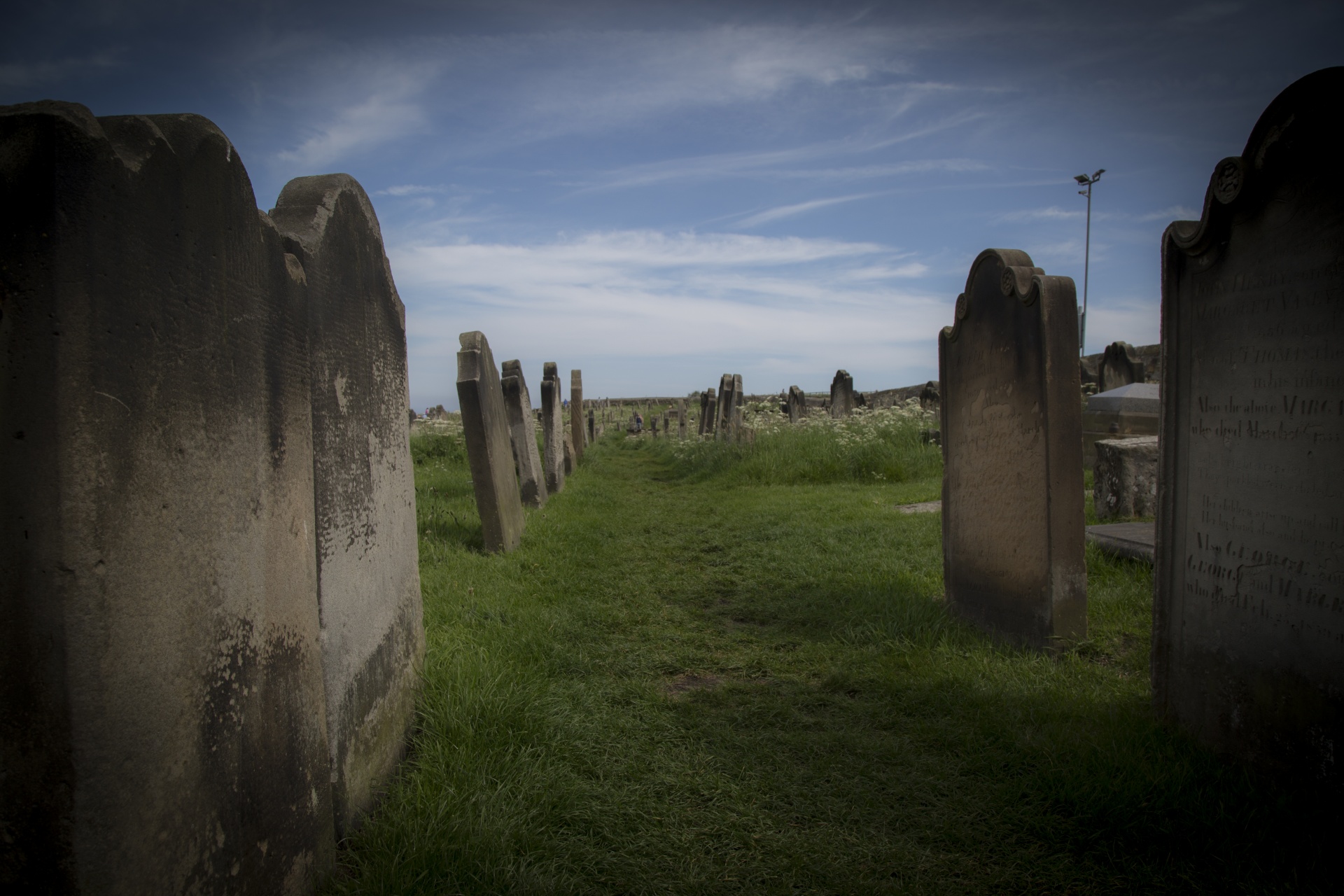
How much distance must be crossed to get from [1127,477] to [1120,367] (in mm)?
8325

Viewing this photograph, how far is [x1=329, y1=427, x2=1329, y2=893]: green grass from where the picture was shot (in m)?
2.16

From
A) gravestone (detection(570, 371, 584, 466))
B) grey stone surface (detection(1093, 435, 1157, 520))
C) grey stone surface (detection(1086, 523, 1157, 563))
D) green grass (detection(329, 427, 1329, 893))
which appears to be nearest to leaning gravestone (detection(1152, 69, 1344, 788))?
green grass (detection(329, 427, 1329, 893))

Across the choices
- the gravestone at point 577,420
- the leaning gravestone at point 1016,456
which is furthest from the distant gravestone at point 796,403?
the leaning gravestone at point 1016,456

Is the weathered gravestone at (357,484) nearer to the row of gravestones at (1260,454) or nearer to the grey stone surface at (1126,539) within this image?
the row of gravestones at (1260,454)

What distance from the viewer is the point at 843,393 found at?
17516 mm

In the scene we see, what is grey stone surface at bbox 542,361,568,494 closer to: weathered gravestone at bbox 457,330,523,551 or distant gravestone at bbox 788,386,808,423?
weathered gravestone at bbox 457,330,523,551

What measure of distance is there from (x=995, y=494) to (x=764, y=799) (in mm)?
2288

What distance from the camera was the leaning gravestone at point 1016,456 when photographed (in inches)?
143

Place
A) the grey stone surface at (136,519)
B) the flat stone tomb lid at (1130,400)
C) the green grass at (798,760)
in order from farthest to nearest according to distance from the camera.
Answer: the flat stone tomb lid at (1130,400), the green grass at (798,760), the grey stone surface at (136,519)

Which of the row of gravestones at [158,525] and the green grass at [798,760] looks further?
the green grass at [798,760]

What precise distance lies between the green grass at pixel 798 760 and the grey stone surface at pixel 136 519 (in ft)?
2.30

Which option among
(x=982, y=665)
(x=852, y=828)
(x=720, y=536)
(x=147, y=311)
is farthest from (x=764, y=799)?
(x=720, y=536)

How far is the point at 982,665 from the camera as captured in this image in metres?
3.52

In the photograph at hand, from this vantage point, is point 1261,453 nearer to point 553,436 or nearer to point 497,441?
point 497,441
